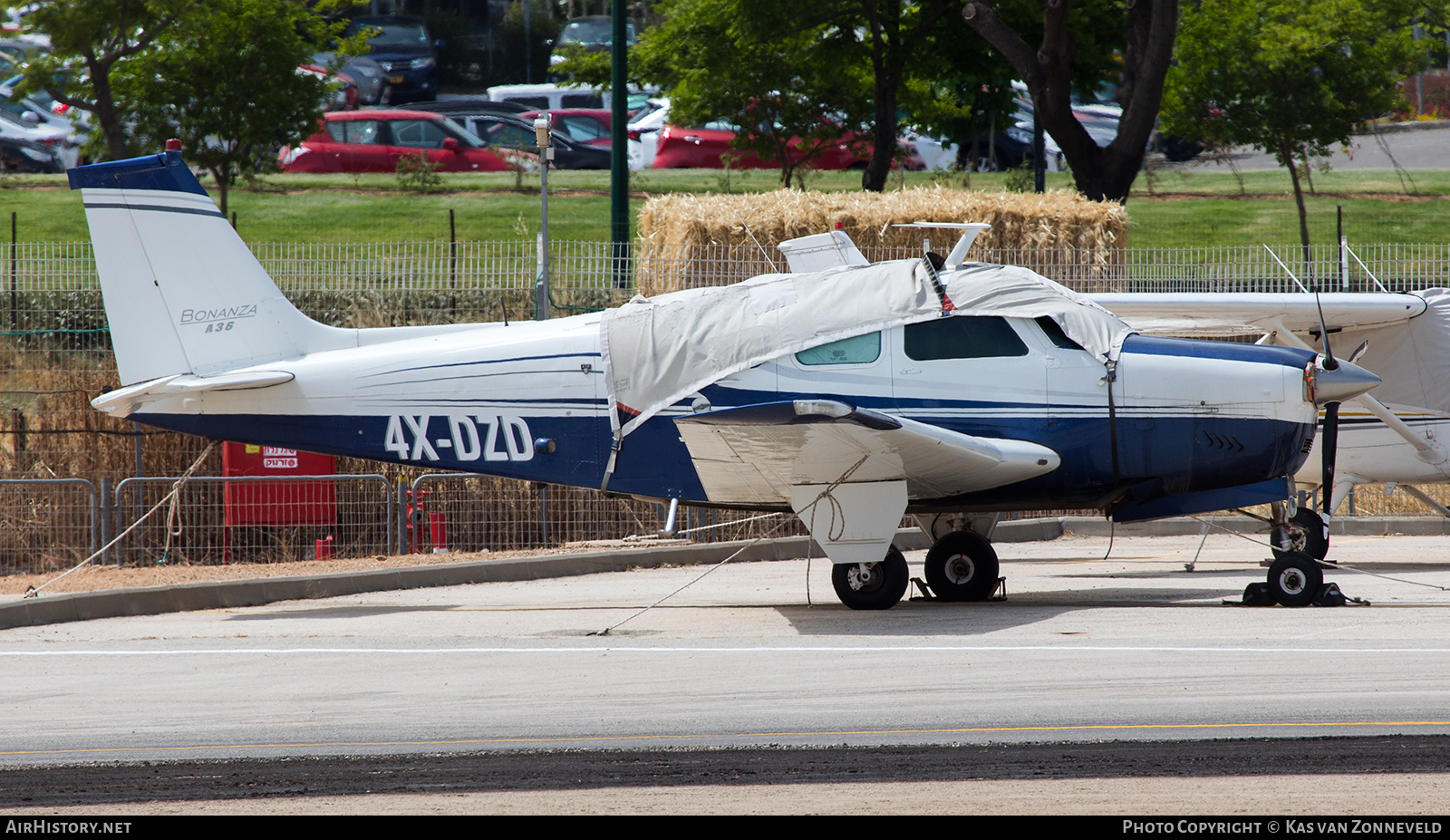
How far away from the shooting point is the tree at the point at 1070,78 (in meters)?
22.0

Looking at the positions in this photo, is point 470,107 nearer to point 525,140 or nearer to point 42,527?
point 525,140

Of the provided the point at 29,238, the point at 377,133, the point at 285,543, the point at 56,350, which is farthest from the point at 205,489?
the point at 377,133


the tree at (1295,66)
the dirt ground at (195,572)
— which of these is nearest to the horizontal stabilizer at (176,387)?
the dirt ground at (195,572)

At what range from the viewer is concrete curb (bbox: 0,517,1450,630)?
10586 mm

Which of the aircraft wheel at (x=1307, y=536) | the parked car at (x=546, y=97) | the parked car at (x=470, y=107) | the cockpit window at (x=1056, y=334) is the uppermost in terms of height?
the parked car at (x=546, y=97)

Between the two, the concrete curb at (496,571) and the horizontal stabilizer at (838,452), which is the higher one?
the horizontal stabilizer at (838,452)

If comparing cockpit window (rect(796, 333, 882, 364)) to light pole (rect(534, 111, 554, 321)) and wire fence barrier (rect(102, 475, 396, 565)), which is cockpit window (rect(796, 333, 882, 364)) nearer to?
light pole (rect(534, 111, 554, 321))

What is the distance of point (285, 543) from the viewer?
563 inches

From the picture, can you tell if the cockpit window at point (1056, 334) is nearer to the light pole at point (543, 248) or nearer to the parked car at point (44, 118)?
the light pole at point (543, 248)

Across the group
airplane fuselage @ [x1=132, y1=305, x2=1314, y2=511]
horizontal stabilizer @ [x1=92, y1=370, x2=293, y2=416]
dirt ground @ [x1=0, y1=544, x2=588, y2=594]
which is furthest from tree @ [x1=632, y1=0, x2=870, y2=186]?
horizontal stabilizer @ [x1=92, y1=370, x2=293, y2=416]

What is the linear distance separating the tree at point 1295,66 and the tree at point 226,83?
20132 mm
